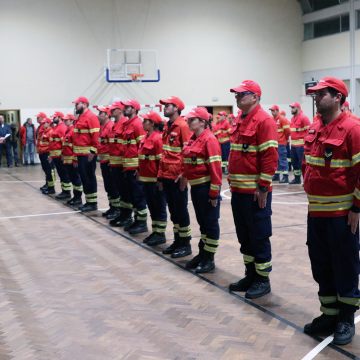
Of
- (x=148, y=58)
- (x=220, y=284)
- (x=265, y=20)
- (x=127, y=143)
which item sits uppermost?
(x=265, y=20)

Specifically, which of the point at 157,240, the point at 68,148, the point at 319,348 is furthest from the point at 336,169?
the point at 68,148

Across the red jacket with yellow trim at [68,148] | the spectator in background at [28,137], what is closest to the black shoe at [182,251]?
the red jacket with yellow trim at [68,148]

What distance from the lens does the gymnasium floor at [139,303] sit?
388 centimetres

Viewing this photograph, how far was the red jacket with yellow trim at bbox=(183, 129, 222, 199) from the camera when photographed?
5.55 m

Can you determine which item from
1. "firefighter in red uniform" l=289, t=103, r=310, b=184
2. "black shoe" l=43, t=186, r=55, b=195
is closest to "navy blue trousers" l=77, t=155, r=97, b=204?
"black shoe" l=43, t=186, r=55, b=195

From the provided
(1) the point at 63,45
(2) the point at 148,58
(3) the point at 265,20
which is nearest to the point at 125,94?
(2) the point at 148,58

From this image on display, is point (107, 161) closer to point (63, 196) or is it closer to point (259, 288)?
point (63, 196)

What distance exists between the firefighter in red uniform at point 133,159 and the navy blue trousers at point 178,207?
4.39 ft

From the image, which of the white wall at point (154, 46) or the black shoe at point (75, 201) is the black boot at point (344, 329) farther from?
the white wall at point (154, 46)

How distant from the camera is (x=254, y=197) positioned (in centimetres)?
478

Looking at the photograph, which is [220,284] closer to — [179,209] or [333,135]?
[179,209]

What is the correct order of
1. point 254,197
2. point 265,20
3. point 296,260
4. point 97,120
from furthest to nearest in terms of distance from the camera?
point 265,20 → point 97,120 → point 296,260 → point 254,197

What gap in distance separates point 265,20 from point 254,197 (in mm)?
22171

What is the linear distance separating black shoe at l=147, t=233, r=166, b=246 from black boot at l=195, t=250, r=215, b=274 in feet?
4.59
